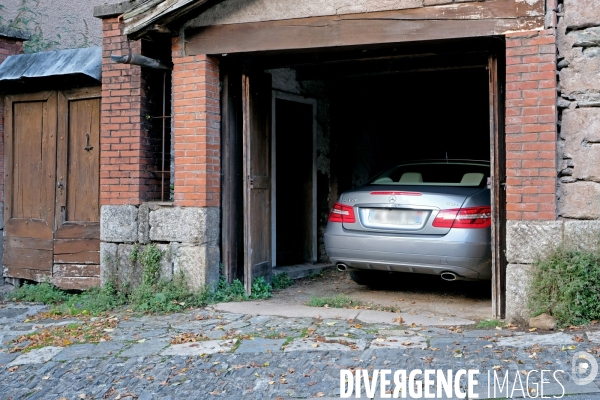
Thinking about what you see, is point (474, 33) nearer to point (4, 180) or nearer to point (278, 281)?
point (278, 281)

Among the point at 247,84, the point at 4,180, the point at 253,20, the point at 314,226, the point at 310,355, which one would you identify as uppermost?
the point at 253,20

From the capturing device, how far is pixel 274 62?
7879 mm

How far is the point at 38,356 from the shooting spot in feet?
18.1

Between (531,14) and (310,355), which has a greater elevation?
(531,14)

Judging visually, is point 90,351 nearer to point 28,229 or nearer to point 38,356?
point 38,356

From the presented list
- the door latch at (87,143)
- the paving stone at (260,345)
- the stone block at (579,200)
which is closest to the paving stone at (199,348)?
the paving stone at (260,345)

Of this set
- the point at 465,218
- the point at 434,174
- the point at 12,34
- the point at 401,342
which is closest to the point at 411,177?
the point at 434,174

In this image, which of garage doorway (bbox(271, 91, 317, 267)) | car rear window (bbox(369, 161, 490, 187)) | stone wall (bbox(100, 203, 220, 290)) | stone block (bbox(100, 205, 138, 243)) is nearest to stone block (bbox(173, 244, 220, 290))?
stone wall (bbox(100, 203, 220, 290))

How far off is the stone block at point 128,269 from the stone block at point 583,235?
4.49 metres

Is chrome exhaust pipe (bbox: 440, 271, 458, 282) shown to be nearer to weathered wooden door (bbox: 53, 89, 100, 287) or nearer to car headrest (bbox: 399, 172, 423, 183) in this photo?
car headrest (bbox: 399, 172, 423, 183)

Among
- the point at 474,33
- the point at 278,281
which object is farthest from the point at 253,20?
the point at 278,281

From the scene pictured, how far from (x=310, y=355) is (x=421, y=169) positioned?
3591 millimetres

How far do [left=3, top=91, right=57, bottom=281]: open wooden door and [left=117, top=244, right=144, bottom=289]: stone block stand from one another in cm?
140

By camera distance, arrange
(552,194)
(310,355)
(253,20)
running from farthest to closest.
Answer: (253,20), (552,194), (310,355)
